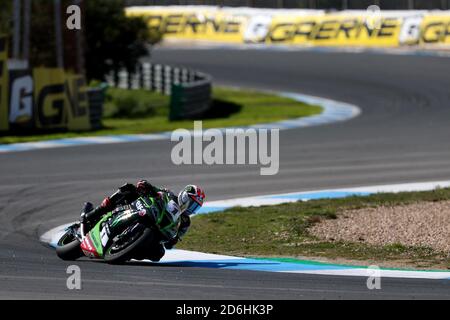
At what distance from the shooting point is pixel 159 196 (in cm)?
1036

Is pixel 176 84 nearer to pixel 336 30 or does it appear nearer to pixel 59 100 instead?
pixel 59 100

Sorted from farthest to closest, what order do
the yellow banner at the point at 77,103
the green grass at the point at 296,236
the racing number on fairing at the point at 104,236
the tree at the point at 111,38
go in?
1. the tree at the point at 111,38
2. the yellow banner at the point at 77,103
3. the green grass at the point at 296,236
4. the racing number on fairing at the point at 104,236

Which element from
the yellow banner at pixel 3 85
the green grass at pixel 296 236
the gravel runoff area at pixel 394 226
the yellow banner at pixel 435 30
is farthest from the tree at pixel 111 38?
the gravel runoff area at pixel 394 226

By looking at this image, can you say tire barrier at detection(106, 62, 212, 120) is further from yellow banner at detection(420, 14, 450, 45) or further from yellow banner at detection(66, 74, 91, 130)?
yellow banner at detection(420, 14, 450, 45)

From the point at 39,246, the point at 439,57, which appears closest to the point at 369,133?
the point at 39,246

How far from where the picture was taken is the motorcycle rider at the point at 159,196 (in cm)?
1027

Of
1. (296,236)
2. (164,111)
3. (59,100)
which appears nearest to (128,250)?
(296,236)

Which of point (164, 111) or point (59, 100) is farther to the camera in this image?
point (164, 111)

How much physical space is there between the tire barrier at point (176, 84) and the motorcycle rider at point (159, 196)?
16945 mm

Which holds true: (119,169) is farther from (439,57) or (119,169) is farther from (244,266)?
(439,57)

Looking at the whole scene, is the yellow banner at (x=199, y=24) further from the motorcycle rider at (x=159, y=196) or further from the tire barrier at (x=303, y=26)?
the motorcycle rider at (x=159, y=196)

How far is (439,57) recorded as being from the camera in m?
37.8

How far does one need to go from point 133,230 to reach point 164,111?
67.8 feet
